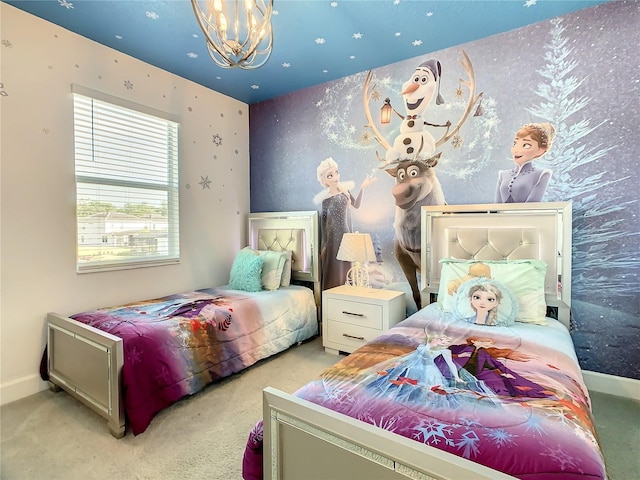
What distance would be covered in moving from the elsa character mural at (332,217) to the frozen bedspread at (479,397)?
1.71 metres

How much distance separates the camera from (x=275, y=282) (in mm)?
3299

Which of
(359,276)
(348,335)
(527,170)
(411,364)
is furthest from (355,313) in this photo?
(527,170)

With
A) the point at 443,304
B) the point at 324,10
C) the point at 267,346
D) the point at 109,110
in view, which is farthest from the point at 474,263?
the point at 109,110

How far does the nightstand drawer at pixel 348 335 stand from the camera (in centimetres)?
286

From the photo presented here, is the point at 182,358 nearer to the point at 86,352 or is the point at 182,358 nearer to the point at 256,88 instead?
the point at 86,352

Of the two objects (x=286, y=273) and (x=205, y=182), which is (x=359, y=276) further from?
(x=205, y=182)

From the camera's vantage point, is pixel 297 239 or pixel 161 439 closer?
pixel 161 439

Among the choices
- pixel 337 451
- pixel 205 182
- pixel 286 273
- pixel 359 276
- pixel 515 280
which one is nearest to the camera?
pixel 337 451

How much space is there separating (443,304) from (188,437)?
1.82 metres

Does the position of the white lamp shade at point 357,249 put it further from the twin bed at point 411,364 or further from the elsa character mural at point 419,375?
the elsa character mural at point 419,375

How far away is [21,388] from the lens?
2.33 m

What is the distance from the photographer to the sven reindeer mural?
2959 millimetres

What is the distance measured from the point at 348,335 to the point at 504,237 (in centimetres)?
151

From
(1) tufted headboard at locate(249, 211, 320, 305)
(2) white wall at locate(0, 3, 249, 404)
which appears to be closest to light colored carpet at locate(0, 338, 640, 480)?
(2) white wall at locate(0, 3, 249, 404)
